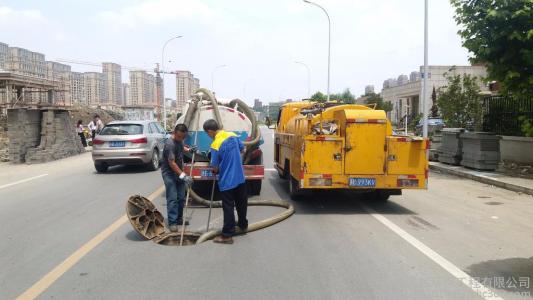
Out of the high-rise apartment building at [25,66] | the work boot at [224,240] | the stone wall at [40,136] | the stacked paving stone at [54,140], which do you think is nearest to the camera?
the work boot at [224,240]

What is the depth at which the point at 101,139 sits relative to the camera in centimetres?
1428

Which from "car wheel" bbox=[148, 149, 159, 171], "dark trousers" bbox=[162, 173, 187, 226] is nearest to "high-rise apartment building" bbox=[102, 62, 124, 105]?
"car wheel" bbox=[148, 149, 159, 171]

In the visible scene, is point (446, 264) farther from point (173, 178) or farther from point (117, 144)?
point (117, 144)

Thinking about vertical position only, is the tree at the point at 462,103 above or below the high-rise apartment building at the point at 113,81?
below

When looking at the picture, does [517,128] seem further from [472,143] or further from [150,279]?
[150,279]

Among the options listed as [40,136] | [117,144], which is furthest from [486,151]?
[40,136]

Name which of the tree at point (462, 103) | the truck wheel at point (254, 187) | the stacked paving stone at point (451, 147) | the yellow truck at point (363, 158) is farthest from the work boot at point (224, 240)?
the tree at point (462, 103)

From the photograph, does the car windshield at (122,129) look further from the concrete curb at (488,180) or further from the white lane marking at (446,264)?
the concrete curb at (488,180)

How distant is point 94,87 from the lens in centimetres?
7388

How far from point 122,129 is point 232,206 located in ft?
30.7

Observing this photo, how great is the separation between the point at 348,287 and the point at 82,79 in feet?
234

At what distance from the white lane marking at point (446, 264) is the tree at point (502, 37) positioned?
7303 millimetres

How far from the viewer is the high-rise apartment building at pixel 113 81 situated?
261ft

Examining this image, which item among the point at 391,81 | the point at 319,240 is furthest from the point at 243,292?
the point at 391,81
